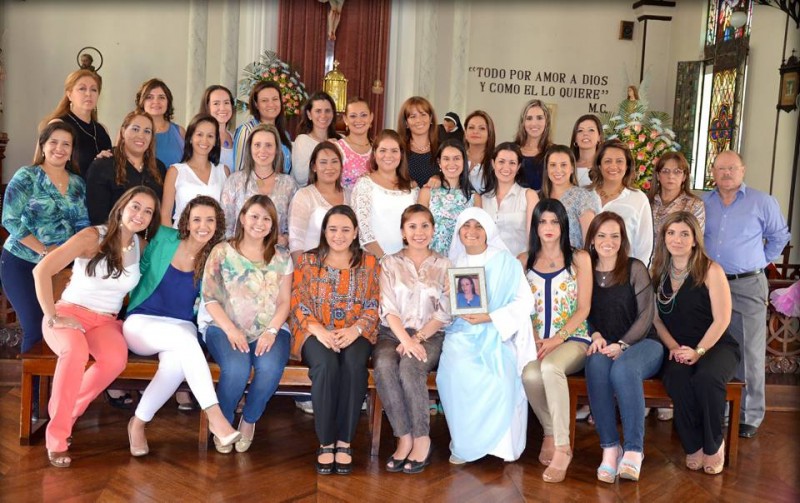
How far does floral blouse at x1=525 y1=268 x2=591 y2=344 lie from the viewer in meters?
4.37

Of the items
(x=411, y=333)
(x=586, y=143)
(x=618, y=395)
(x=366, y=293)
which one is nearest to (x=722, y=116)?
(x=586, y=143)

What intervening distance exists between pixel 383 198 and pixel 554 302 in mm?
1169

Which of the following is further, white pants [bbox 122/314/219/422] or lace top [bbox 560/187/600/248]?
lace top [bbox 560/187/600/248]

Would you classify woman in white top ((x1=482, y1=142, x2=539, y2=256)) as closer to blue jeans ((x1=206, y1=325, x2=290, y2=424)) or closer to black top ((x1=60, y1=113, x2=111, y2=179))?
blue jeans ((x1=206, y1=325, x2=290, y2=424))

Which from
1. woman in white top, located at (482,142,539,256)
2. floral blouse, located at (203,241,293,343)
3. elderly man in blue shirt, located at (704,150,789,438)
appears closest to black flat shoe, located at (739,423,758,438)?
elderly man in blue shirt, located at (704,150,789,438)

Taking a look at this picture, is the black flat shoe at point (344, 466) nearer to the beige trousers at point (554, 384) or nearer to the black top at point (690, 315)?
the beige trousers at point (554, 384)

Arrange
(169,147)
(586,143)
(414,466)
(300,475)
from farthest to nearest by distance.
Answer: (169,147) → (586,143) → (414,466) → (300,475)

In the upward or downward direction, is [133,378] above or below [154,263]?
below

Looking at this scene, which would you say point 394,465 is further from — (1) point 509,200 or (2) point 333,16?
(2) point 333,16

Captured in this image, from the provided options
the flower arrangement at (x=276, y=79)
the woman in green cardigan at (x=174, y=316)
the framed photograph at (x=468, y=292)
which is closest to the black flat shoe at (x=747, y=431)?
the framed photograph at (x=468, y=292)

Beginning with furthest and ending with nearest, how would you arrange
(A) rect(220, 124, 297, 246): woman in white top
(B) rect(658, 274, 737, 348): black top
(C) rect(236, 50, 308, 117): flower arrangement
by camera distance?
(C) rect(236, 50, 308, 117): flower arrangement, (A) rect(220, 124, 297, 246): woman in white top, (B) rect(658, 274, 737, 348): black top

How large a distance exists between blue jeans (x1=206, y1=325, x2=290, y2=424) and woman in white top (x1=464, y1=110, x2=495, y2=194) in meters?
1.68

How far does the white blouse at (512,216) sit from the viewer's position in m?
4.75

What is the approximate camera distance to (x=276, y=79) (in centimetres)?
892
